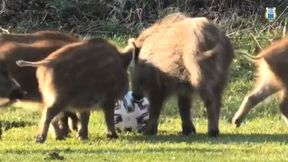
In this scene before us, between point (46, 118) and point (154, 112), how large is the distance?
1724mm

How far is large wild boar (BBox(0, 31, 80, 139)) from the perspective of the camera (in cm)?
1038

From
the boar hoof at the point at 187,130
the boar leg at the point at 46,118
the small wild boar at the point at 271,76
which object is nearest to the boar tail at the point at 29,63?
the boar leg at the point at 46,118

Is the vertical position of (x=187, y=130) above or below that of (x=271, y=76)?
below

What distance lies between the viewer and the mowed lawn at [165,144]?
8969 millimetres

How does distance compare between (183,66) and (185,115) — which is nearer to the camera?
(183,66)

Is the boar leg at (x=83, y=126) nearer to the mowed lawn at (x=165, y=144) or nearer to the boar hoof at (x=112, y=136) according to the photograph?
the mowed lawn at (x=165, y=144)

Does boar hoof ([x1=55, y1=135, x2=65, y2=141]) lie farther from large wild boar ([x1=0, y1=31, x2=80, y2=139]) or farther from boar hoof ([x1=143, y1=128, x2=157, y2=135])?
boar hoof ([x1=143, y1=128, x2=157, y2=135])

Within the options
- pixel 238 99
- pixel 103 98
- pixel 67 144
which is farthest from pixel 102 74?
pixel 238 99

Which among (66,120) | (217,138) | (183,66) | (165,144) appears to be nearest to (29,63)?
(66,120)

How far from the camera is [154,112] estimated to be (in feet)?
37.2

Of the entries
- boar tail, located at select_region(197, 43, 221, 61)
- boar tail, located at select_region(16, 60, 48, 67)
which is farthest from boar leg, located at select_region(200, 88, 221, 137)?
boar tail, located at select_region(16, 60, 48, 67)

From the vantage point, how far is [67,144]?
10.2 metres

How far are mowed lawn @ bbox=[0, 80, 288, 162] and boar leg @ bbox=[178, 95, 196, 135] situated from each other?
15cm

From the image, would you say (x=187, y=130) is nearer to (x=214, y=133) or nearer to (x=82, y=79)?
(x=214, y=133)
